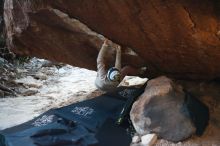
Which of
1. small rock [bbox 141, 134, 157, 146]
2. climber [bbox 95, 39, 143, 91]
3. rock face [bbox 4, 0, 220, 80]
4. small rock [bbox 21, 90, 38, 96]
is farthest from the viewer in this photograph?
small rock [bbox 21, 90, 38, 96]

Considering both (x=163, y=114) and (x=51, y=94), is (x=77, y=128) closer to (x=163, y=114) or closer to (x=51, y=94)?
(x=163, y=114)

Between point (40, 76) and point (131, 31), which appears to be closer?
point (131, 31)

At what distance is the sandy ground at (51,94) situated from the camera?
10.4 ft

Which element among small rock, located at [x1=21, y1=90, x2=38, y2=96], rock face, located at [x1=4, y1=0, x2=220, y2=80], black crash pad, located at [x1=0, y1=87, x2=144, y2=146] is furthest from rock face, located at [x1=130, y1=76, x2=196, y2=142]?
small rock, located at [x1=21, y1=90, x2=38, y2=96]

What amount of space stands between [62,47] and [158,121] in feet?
5.51

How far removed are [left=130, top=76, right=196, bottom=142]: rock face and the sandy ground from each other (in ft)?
0.29

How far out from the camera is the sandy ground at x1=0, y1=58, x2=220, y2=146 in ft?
10.4

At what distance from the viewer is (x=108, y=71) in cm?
366

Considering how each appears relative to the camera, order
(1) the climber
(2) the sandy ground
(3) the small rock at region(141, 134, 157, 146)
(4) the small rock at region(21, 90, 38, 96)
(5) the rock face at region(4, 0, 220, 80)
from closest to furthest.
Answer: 1. (5) the rock face at region(4, 0, 220, 80)
2. (3) the small rock at region(141, 134, 157, 146)
3. (2) the sandy ground
4. (1) the climber
5. (4) the small rock at region(21, 90, 38, 96)

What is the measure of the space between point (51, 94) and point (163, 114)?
325 centimetres

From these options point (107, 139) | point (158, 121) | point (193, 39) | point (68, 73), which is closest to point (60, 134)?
point (107, 139)

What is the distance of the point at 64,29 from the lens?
4.02m

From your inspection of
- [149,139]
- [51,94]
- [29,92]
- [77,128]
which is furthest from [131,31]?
[29,92]

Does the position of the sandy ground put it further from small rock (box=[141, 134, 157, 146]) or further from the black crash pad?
the black crash pad
